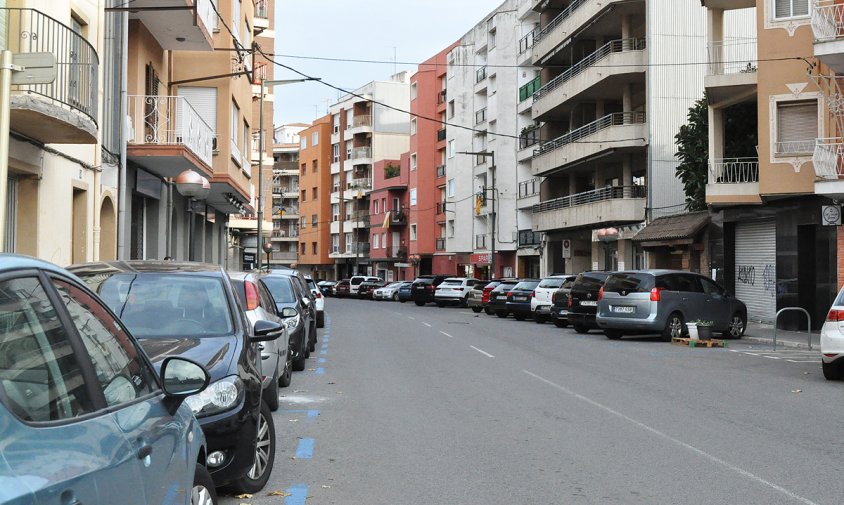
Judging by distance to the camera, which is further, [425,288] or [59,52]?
[425,288]

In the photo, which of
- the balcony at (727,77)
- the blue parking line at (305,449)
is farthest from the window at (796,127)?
the blue parking line at (305,449)

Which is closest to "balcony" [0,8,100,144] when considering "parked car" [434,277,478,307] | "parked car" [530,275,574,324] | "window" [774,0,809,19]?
"parked car" [530,275,574,324]

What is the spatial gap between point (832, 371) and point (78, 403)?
12965mm

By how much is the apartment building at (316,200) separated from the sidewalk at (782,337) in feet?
243

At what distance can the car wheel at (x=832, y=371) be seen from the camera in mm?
13484

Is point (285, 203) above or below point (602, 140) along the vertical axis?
above

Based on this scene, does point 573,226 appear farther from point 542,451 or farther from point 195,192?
point 542,451

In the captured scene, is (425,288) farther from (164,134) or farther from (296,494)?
(296,494)

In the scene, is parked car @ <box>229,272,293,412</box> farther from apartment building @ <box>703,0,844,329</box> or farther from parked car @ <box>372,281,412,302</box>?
parked car @ <box>372,281,412,302</box>

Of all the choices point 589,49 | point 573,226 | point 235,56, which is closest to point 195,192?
point 235,56

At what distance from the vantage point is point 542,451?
7.85 m

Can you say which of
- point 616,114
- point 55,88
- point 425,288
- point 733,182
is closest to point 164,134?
point 55,88

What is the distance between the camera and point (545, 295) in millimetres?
30062

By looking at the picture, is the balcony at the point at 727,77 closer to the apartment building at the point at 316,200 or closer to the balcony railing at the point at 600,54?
the balcony railing at the point at 600,54
